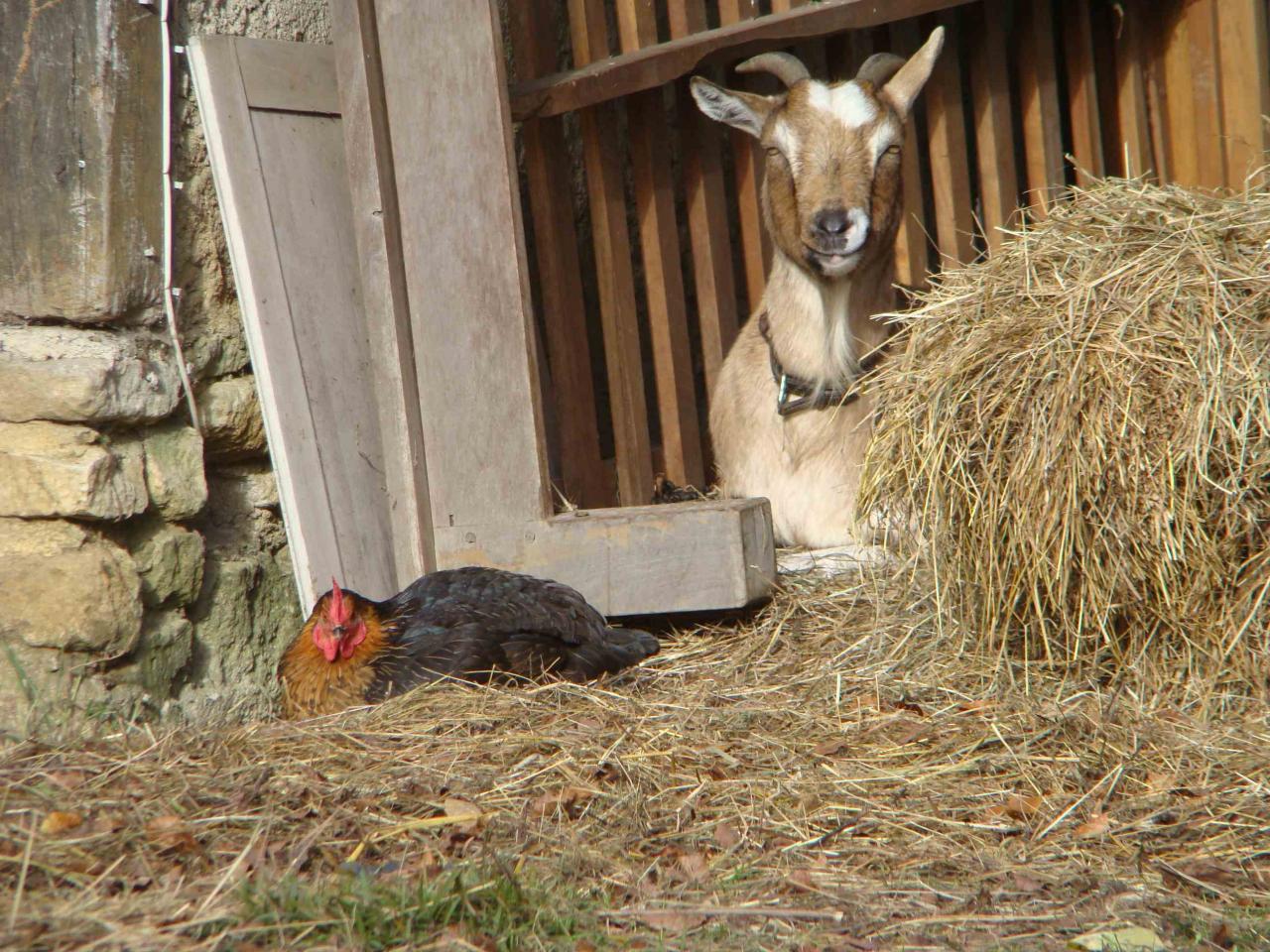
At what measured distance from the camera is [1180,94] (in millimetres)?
4773

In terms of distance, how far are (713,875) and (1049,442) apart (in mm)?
1426

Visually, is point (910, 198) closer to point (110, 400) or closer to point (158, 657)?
point (110, 400)

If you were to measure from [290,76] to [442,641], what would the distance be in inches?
79.3

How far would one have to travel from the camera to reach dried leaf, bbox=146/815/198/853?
2490 millimetres

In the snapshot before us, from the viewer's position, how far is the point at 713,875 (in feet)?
8.55

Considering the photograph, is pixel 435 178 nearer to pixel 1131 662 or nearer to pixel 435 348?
pixel 435 348

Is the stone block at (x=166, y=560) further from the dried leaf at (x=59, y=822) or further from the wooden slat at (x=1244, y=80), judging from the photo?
the wooden slat at (x=1244, y=80)

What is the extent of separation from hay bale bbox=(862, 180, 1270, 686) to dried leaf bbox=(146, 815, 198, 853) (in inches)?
81.1

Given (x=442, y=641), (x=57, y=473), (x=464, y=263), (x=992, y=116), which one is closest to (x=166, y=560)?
(x=57, y=473)

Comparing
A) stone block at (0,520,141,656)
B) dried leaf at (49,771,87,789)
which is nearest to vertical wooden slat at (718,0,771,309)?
stone block at (0,520,141,656)

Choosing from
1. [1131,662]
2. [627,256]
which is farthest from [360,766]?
[627,256]

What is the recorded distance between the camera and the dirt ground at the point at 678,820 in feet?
7.54

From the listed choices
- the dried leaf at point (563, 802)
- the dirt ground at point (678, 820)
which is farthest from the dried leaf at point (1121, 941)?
the dried leaf at point (563, 802)

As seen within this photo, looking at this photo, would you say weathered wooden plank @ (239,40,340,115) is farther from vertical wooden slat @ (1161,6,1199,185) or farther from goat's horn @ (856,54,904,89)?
vertical wooden slat @ (1161,6,1199,185)
